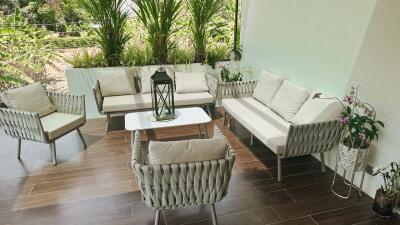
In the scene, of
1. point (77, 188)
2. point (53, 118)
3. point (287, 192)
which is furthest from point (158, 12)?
point (287, 192)

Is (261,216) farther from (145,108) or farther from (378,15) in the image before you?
(145,108)

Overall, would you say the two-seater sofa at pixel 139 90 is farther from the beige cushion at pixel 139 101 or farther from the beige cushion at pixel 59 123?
the beige cushion at pixel 59 123

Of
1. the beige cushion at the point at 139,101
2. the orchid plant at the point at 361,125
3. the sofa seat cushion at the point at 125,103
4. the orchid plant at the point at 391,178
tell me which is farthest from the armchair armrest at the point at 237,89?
the orchid plant at the point at 391,178

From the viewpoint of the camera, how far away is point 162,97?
355 cm

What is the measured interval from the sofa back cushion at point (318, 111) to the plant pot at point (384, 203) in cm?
83

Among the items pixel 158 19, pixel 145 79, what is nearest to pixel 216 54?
pixel 158 19

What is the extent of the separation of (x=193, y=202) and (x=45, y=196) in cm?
161

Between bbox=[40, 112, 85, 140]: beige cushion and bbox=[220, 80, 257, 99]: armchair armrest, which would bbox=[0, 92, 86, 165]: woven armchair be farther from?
bbox=[220, 80, 257, 99]: armchair armrest

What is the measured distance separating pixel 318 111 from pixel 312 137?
32cm

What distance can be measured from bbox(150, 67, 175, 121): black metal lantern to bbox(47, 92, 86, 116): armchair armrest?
0.97m

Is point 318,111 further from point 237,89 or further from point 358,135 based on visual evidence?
point 237,89

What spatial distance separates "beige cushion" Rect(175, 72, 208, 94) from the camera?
4750 millimetres

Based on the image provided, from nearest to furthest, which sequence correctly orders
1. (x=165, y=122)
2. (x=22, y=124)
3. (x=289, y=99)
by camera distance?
1. (x=22, y=124)
2. (x=165, y=122)
3. (x=289, y=99)

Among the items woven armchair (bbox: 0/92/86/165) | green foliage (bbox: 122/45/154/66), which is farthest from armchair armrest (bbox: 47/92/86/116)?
green foliage (bbox: 122/45/154/66)
